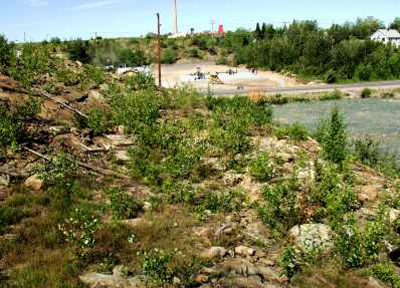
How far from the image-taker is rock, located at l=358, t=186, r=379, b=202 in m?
8.02

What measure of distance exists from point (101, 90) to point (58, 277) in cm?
1205

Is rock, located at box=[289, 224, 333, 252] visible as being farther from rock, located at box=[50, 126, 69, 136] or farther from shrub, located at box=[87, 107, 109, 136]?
shrub, located at box=[87, 107, 109, 136]

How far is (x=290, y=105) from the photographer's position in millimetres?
27234

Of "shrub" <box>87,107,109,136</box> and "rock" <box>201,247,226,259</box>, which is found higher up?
"shrub" <box>87,107,109,136</box>

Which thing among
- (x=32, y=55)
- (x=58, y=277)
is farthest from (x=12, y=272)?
(x=32, y=55)

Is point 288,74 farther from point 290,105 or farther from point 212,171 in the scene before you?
point 212,171

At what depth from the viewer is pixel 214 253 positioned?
18.0 feet

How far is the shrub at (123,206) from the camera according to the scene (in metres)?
6.54

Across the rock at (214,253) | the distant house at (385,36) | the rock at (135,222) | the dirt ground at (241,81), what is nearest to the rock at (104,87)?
the rock at (135,222)

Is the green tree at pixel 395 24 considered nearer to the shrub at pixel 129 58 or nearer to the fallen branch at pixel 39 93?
the shrub at pixel 129 58

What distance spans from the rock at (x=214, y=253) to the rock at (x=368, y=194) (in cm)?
412

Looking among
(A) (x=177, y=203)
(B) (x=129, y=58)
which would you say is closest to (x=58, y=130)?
(A) (x=177, y=203)

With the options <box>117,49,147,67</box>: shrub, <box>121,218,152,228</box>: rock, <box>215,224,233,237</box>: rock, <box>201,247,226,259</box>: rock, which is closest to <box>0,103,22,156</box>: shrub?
<box>121,218,152,228</box>: rock

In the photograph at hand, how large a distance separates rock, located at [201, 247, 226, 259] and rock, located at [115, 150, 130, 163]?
14.9 feet
